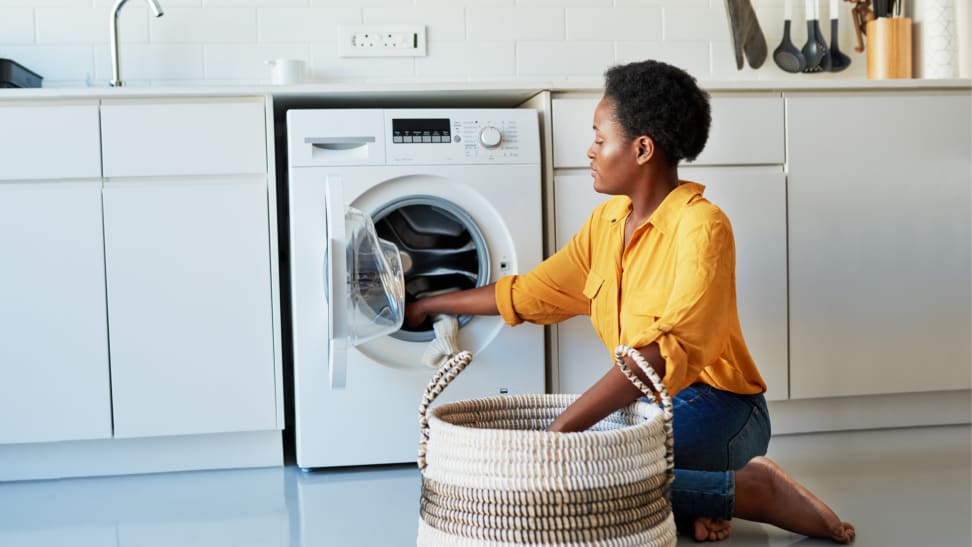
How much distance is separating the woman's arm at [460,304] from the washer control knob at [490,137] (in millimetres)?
340

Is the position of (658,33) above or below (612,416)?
above

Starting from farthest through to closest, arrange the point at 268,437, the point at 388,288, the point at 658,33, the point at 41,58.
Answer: the point at 658,33 < the point at 41,58 < the point at 268,437 < the point at 388,288

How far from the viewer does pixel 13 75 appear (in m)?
2.66

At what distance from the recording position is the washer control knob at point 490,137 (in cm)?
255

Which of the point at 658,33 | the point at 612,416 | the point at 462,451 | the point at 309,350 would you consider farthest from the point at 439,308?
the point at 658,33

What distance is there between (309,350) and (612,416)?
958mm

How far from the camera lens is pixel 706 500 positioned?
1887mm

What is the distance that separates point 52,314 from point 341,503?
31.9 inches

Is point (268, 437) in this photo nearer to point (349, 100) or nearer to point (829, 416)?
point (349, 100)

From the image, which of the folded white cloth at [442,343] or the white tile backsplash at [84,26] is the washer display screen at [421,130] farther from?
the white tile backsplash at [84,26]

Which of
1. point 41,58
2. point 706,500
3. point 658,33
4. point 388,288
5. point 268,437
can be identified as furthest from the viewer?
point 658,33

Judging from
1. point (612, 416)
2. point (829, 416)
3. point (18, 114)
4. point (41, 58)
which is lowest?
Answer: point (829, 416)

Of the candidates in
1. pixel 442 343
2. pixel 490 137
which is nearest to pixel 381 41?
pixel 490 137

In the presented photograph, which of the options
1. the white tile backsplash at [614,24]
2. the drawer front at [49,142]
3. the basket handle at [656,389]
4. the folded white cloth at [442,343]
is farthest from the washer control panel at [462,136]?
the basket handle at [656,389]
